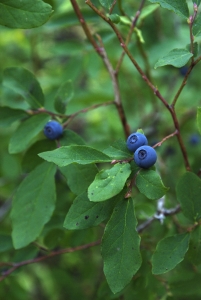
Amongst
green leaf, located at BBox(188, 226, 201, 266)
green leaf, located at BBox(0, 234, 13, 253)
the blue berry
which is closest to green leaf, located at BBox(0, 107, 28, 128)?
the blue berry

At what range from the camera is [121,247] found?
39.8 inches

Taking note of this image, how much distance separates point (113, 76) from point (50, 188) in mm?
425

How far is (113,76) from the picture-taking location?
1440mm

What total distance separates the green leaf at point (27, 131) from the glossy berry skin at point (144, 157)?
1.45 feet

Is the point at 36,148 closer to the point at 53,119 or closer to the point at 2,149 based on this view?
the point at 53,119

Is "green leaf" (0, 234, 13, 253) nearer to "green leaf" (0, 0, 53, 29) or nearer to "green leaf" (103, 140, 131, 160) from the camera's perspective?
"green leaf" (103, 140, 131, 160)

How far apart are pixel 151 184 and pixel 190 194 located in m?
0.22

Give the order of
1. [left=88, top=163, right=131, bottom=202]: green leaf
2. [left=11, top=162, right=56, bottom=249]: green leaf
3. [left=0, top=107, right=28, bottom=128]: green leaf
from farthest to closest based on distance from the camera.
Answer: [left=0, top=107, right=28, bottom=128]: green leaf < [left=11, top=162, right=56, bottom=249]: green leaf < [left=88, top=163, right=131, bottom=202]: green leaf

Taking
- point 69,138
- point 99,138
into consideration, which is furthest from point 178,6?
point 99,138

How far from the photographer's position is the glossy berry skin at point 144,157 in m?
0.99

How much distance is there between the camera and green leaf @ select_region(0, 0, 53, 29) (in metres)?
1.09

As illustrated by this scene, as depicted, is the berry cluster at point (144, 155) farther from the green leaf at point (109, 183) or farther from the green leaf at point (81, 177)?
the green leaf at point (81, 177)

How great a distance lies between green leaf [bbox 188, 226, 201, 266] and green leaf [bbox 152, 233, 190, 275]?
0.7 inches

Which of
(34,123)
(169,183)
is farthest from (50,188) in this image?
(169,183)
